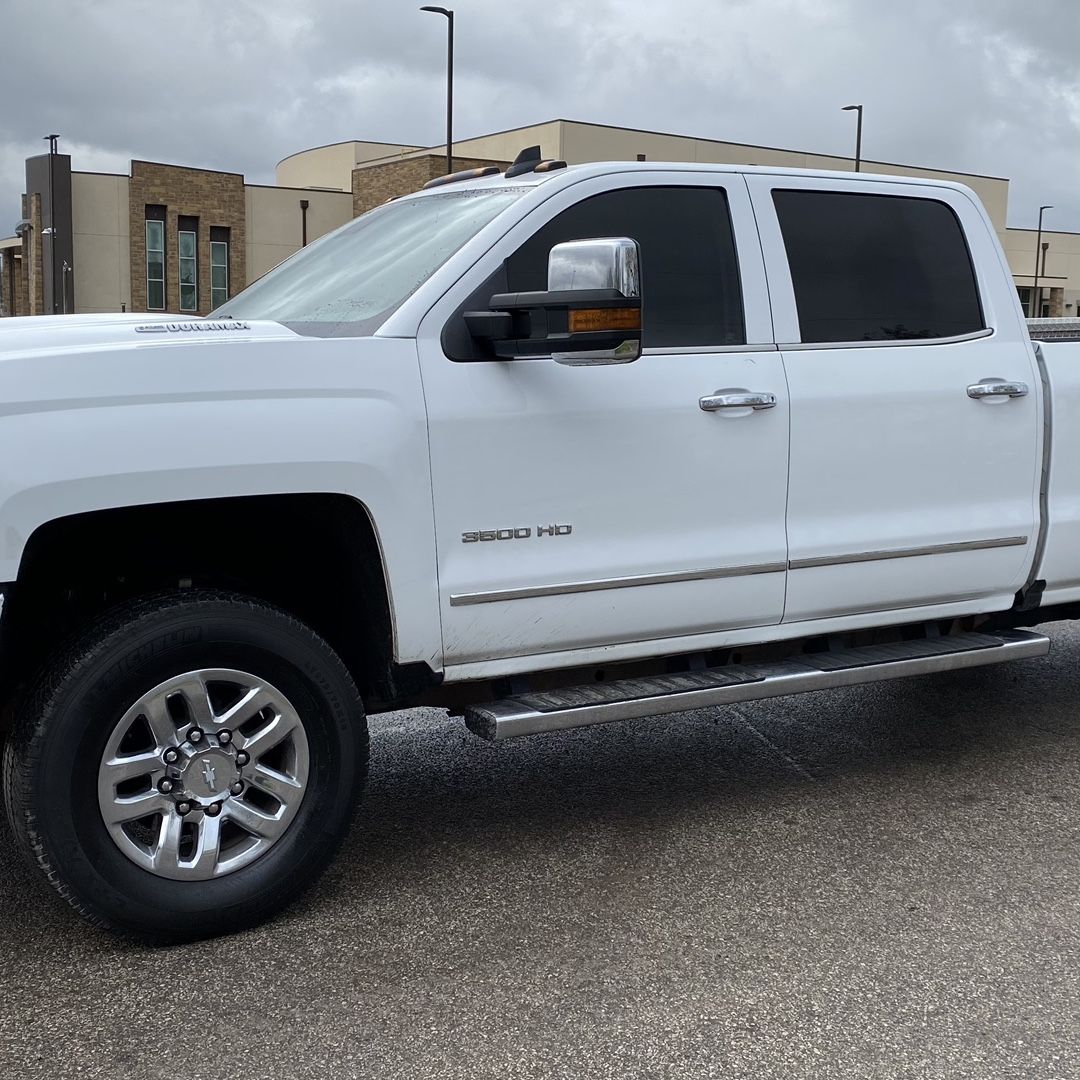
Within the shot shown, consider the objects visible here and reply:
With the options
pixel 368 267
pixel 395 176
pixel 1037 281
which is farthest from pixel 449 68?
pixel 1037 281

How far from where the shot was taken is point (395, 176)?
1841 inches

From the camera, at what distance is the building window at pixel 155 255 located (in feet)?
157

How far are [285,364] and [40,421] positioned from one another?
637 millimetres

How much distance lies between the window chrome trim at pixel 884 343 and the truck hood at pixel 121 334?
1638 mm

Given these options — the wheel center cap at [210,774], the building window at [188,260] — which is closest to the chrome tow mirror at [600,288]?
the wheel center cap at [210,774]

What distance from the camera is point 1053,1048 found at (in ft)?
10.2

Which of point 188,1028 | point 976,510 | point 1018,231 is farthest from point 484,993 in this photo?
point 1018,231

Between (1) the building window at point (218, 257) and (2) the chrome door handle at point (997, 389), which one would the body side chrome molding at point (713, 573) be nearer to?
(2) the chrome door handle at point (997, 389)

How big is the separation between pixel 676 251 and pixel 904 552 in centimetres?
125

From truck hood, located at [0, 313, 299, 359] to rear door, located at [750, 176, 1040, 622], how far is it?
1.69 meters

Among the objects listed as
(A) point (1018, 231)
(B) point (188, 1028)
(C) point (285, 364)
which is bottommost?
(B) point (188, 1028)

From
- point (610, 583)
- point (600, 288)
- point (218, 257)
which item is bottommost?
point (610, 583)

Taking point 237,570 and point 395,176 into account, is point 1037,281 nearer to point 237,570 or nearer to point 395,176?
point 395,176

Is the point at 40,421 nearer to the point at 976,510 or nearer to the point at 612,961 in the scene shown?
the point at 612,961
